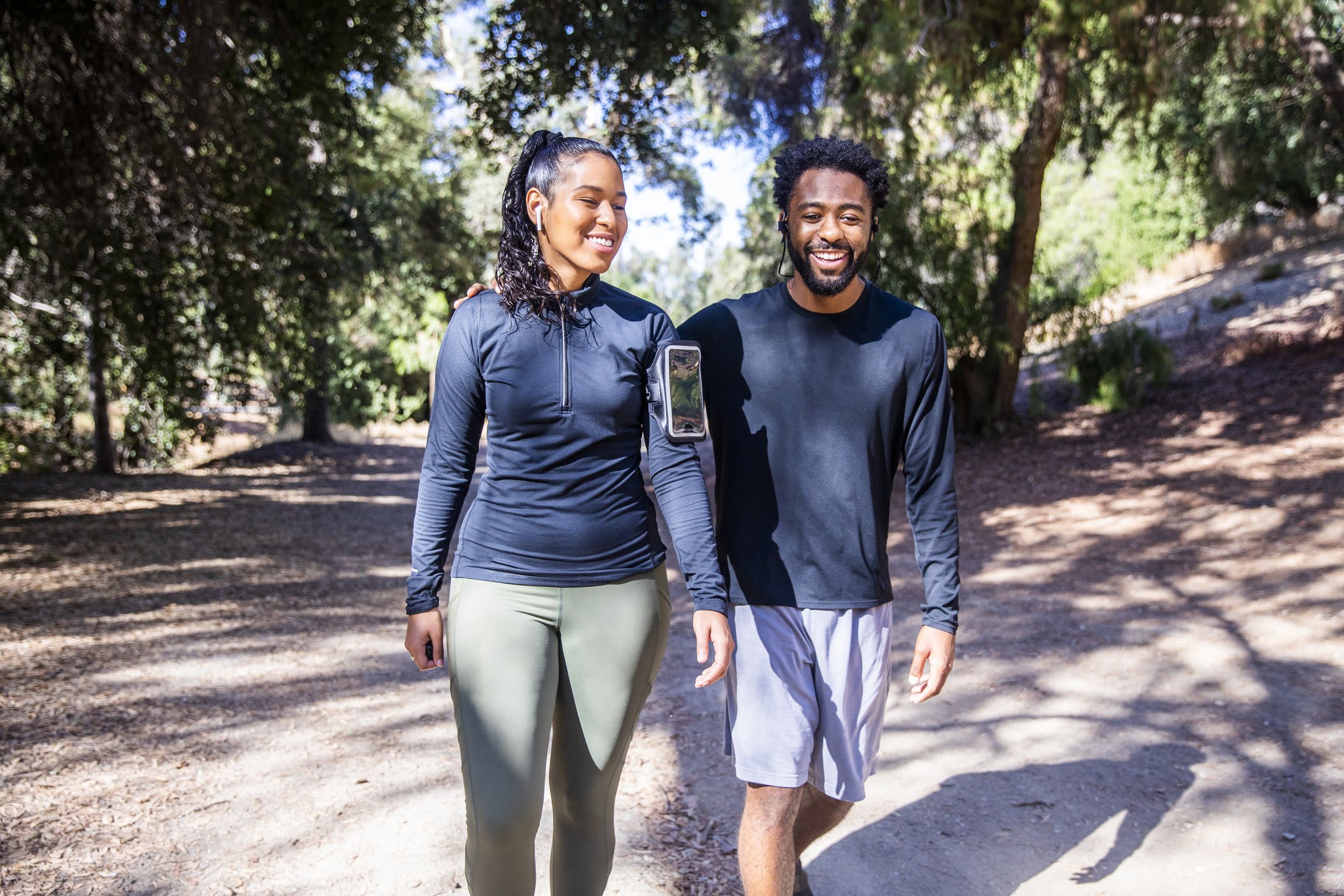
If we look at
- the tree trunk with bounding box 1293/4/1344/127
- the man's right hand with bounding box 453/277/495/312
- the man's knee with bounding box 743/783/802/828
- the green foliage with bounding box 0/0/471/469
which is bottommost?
the man's knee with bounding box 743/783/802/828

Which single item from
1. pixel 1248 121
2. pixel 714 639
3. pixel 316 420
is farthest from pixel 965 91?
pixel 316 420

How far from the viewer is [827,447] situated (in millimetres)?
2799

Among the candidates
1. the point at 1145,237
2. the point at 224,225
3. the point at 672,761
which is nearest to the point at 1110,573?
the point at 672,761

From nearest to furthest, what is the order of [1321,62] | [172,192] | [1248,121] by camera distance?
[172,192] → [1321,62] → [1248,121]

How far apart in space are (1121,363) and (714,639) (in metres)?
13.2

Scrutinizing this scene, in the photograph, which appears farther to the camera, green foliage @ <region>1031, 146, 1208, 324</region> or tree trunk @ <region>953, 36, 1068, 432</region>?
green foliage @ <region>1031, 146, 1208, 324</region>

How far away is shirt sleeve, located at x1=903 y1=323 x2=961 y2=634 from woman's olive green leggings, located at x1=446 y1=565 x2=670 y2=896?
71 centimetres

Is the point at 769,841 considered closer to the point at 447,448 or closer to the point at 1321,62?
the point at 447,448

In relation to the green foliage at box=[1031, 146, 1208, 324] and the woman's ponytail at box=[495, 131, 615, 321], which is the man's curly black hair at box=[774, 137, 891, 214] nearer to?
the woman's ponytail at box=[495, 131, 615, 321]

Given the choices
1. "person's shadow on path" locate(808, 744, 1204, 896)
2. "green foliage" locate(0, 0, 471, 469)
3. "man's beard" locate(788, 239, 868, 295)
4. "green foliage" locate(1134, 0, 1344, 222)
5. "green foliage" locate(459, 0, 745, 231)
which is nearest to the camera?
"man's beard" locate(788, 239, 868, 295)

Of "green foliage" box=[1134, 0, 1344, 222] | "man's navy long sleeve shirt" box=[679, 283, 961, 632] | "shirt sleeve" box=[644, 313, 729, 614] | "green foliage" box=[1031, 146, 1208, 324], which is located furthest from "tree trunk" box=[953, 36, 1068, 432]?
"shirt sleeve" box=[644, 313, 729, 614]

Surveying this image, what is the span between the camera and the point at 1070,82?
1207 cm

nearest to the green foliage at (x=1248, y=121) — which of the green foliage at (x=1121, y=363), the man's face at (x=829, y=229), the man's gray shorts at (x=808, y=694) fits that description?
the green foliage at (x=1121, y=363)

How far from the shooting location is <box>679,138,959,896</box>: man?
2.75m
